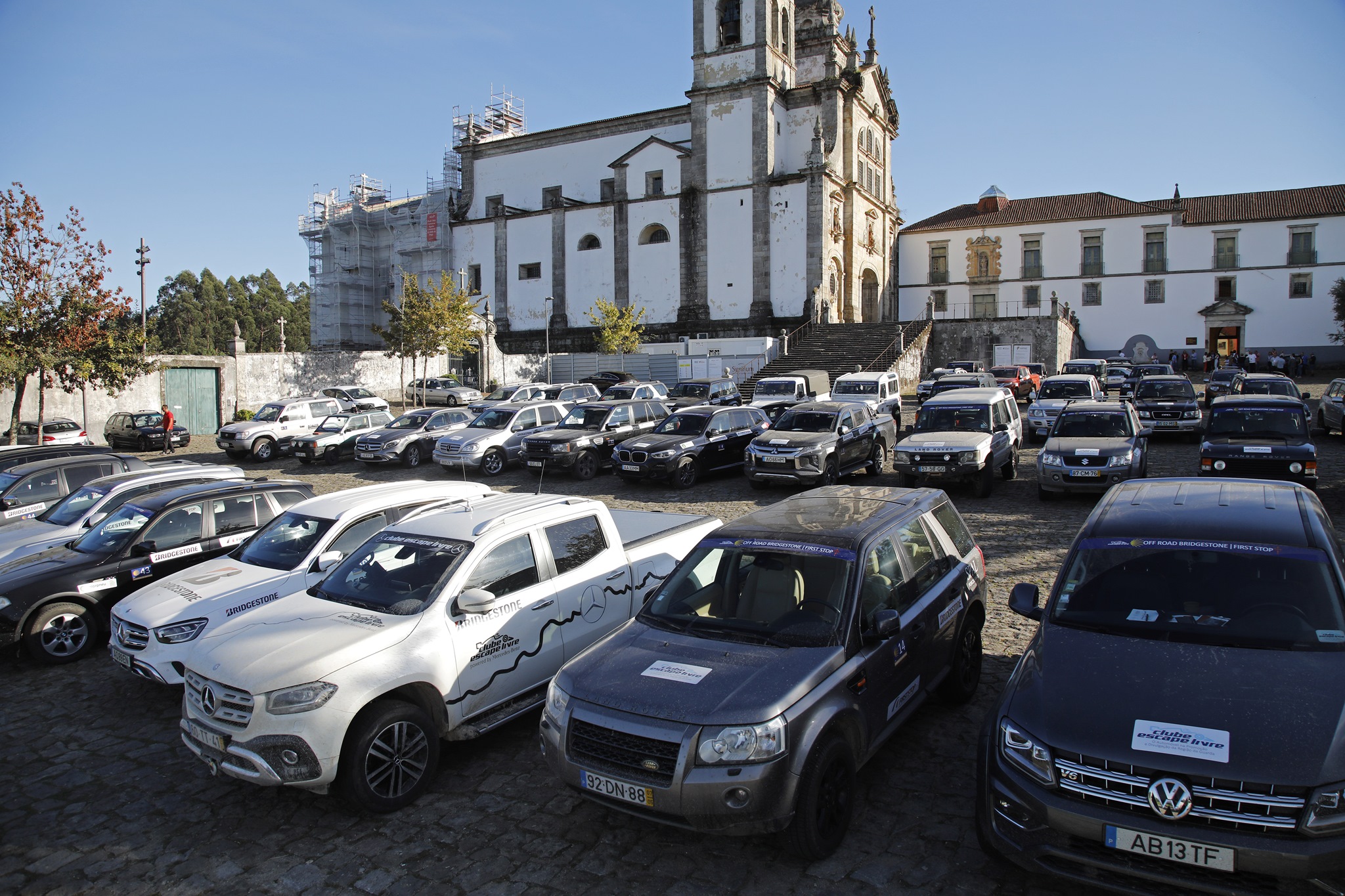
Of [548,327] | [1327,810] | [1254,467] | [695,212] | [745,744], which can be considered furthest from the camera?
[548,327]

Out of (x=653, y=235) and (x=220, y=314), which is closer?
(x=653, y=235)

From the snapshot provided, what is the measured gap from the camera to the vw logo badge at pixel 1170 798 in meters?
3.46

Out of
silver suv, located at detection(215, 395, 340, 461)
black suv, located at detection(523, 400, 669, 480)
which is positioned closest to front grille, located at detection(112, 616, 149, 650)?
black suv, located at detection(523, 400, 669, 480)

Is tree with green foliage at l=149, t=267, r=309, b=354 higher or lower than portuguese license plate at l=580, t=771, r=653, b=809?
higher

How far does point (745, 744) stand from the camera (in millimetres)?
4082

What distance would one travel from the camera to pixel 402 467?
21141mm

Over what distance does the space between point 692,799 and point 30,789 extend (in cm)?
497

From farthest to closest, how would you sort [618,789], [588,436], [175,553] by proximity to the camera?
1. [588,436]
2. [175,553]
3. [618,789]

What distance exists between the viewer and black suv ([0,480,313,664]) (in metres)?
7.96

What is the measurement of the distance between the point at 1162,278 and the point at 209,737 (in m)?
60.7

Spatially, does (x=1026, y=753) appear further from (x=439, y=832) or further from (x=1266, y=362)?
(x=1266, y=362)

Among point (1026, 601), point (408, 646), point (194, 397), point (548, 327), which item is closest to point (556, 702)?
point (408, 646)

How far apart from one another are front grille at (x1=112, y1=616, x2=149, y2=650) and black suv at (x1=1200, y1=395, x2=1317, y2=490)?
1408cm

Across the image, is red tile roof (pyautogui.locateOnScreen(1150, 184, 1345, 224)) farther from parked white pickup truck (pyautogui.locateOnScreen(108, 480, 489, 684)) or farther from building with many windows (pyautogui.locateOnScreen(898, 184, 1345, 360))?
parked white pickup truck (pyautogui.locateOnScreen(108, 480, 489, 684))
